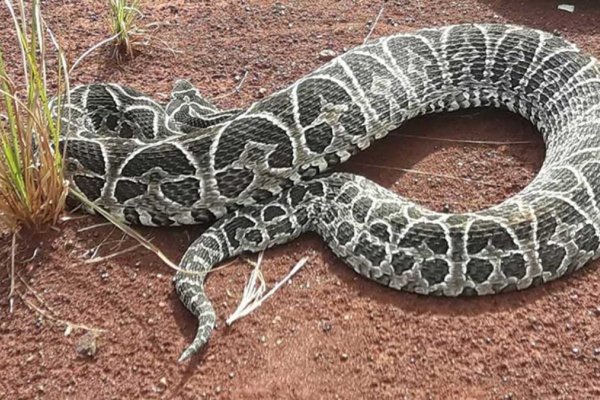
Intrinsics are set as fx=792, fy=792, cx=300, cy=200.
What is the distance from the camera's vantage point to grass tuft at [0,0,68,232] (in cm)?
577

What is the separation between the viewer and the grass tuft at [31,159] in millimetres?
5773

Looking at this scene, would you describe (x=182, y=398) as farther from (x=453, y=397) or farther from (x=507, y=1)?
(x=507, y=1)

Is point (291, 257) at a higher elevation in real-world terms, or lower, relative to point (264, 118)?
lower

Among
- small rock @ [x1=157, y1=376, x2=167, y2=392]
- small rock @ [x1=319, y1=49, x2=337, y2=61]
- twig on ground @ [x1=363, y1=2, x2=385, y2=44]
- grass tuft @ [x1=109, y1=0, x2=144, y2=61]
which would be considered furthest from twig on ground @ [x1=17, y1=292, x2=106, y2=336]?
twig on ground @ [x1=363, y1=2, x2=385, y2=44]

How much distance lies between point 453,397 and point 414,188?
84.6 inches

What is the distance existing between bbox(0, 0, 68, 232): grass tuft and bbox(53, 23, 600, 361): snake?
0.26m

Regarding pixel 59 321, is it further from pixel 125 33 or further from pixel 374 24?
pixel 374 24

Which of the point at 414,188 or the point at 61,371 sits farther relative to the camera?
the point at 414,188

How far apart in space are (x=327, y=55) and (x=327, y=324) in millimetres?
3565

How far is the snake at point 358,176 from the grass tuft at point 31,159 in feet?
0.84

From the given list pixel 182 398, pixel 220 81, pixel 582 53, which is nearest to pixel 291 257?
pixel 182 398

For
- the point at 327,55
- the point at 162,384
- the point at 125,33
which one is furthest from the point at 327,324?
the point at 125,33

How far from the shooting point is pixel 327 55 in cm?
827

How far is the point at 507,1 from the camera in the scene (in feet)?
29.5
